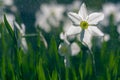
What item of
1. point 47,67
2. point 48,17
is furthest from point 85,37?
point 48,17

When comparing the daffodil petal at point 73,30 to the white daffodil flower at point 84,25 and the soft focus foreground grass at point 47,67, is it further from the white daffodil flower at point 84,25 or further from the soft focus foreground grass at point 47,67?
the soft focus foreground grass at point 47,67

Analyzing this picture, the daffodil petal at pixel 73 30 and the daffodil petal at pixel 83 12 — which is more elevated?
the daffodil petal at pixel 83 12

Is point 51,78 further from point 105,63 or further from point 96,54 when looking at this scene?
point 96,54

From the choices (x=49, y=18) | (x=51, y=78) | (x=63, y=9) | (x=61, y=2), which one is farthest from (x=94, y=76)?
(x=61, y=2)

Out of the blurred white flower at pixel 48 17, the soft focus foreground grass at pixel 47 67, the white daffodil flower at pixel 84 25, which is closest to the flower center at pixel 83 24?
the white daffodil flower at pixel 84 25

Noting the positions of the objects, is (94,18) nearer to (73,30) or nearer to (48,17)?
(73,30)

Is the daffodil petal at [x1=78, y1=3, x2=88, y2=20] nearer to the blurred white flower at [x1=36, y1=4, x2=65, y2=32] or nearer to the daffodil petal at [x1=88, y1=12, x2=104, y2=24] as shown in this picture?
the daffodil petal at [x1=88, y1=12, x2=104, y2=24]
